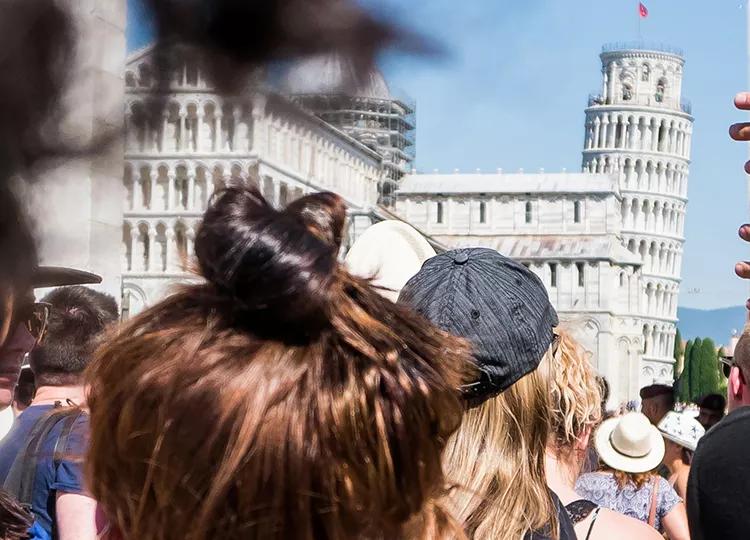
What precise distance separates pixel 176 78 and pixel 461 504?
1.38 m

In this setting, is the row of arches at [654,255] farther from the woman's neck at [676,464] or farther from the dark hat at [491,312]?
the dark hat at [491,312]

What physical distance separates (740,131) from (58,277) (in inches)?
69.5

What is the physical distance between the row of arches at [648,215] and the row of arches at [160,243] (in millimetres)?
121957

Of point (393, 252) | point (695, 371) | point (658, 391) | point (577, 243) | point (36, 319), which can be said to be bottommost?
point (695, 371)

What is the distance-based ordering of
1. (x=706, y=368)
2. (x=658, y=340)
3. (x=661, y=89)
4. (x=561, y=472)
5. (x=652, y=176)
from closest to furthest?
(x=561, y=472) → (x=706, y=368) → (x=658, y=340) → (x=652, y=176) → (x=661, y=89)

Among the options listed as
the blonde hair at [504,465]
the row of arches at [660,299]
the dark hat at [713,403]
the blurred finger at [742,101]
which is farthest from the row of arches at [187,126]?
the row of arches at [660,299]

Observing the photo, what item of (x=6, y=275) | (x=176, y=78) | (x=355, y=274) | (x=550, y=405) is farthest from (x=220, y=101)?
(x=355, y=274)

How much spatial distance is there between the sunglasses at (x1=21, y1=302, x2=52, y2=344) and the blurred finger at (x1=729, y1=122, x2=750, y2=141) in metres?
1.83

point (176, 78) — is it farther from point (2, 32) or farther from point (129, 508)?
point (129, 508)

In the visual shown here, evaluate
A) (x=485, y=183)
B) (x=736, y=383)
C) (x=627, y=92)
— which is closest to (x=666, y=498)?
(x=736, y=383)

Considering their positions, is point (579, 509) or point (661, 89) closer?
point (579, 509)

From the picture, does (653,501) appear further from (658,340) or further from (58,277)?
(658,340)

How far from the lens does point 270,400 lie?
59.7 inches

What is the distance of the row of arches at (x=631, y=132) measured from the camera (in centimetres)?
12619
